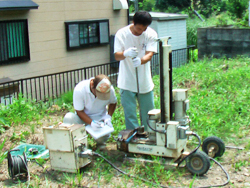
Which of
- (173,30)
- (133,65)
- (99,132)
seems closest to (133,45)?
(133,65)

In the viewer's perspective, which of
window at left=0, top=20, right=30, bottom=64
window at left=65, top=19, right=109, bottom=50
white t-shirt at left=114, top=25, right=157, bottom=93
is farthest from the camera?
window at left=65, top=19, right=109, bottom=50

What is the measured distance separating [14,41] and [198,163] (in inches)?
245

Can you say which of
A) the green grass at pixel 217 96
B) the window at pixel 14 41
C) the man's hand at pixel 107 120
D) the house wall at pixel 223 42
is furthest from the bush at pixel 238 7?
the man's hand at pixel 107 120

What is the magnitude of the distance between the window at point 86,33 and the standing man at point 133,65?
18.0 feet

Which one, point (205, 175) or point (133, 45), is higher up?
point (133, 45)

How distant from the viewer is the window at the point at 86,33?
980cm

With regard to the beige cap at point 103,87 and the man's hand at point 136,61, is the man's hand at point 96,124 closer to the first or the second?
the beige cap at point 103,87

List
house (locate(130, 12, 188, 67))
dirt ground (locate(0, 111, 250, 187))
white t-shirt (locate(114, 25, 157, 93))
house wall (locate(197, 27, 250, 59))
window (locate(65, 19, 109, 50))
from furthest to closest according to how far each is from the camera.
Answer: house (locate(130, 12, 188, 67)) → house wall (locate(197, 27, 250, 59)) → window (locate(65, 19, 109, 50)) → white t-shirt (locate(114, 25, 157, 93)) → dirt ground (locate(0, 111, 250, 187))

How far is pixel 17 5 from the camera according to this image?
26.3 ft

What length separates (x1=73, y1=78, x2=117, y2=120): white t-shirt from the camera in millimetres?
4449

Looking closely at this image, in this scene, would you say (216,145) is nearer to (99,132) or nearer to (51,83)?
(99,132)

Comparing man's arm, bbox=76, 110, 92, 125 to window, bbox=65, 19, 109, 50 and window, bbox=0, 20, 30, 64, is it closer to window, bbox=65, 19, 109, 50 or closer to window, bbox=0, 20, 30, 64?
window, bbox=0, 20, 30, 64

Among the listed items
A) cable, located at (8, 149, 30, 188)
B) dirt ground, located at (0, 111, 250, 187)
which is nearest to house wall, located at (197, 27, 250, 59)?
dirt ground, located at (0, 111, 250, 187)

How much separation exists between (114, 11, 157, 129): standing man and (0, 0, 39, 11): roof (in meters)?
4.30
